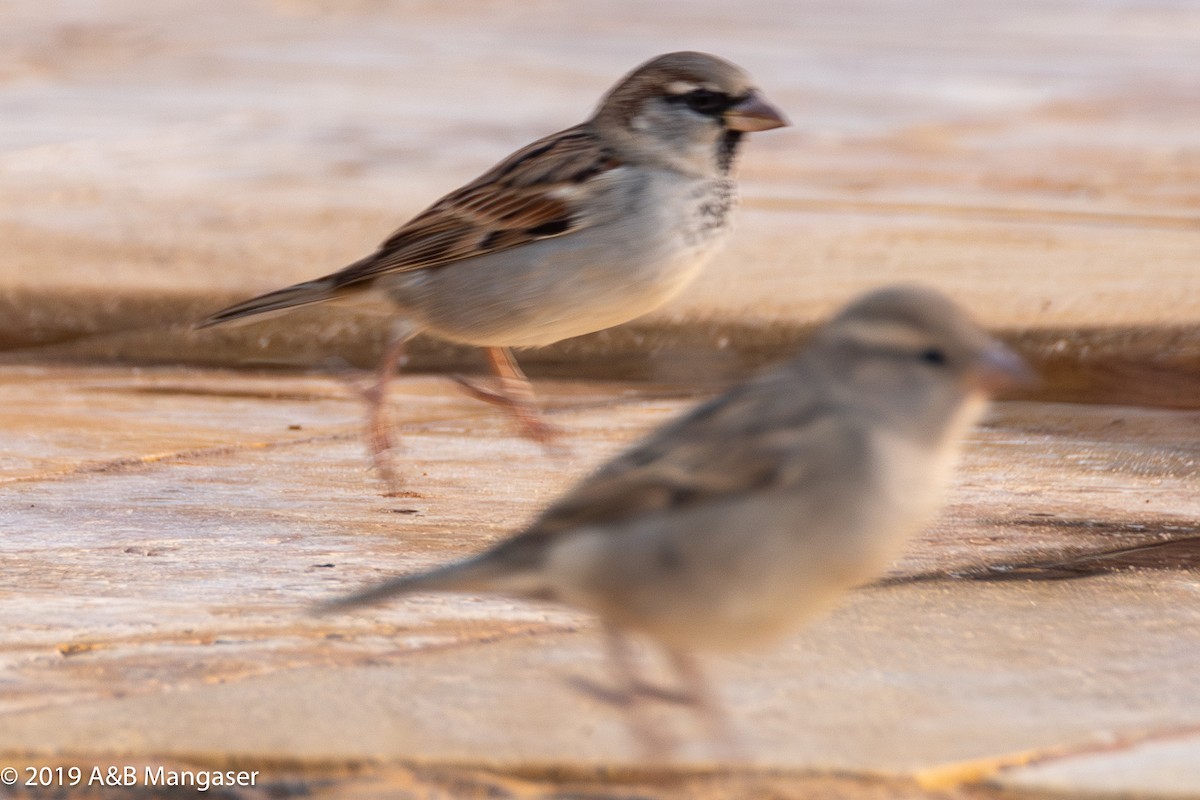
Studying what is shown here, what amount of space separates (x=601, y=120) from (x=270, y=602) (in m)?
2.66

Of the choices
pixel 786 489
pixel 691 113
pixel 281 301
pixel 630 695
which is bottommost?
pixel 281 301

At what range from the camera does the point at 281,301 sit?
262 inches

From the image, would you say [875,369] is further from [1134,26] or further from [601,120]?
[1134,26]

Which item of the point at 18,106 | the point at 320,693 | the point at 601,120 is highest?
the point at 601,120

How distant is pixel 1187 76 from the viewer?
766 inches

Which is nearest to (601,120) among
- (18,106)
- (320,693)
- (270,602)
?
(270,602)

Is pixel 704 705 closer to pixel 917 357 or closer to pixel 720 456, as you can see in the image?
pixel 720 456

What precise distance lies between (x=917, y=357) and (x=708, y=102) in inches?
130

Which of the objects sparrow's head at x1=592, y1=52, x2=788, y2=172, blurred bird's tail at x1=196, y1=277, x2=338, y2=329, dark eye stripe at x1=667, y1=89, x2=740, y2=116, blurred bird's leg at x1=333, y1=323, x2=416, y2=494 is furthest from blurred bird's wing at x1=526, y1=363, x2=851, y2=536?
blurred bird's tail at x1=196, y1=277, x2=338, y2=329

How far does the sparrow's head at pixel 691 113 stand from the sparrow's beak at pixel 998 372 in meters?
3.16

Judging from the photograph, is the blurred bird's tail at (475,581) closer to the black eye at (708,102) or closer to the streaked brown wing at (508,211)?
the streaked brown wing at (508,211)

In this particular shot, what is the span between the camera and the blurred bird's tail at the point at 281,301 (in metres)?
6.65

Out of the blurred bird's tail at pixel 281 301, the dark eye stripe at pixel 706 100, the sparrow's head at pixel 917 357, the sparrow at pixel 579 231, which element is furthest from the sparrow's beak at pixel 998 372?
the blurred bird's tail at pixel 281 301

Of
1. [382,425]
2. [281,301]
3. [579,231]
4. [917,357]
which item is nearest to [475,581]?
[917,357]
